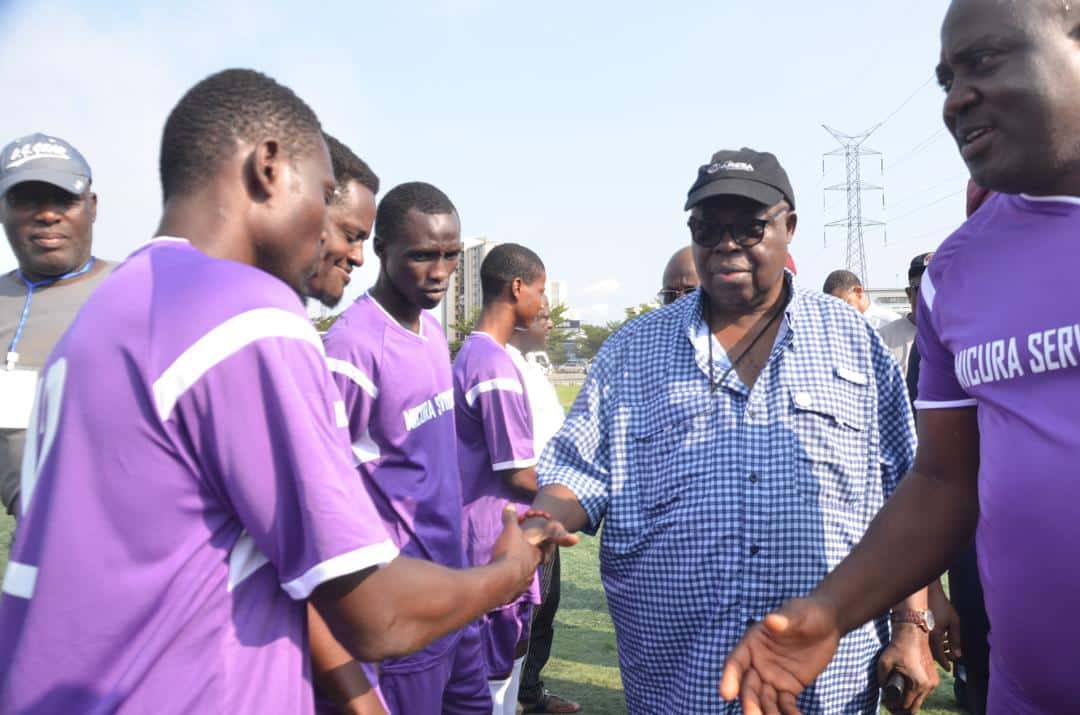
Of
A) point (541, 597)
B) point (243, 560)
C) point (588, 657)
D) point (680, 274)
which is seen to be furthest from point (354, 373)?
point (588, 657)

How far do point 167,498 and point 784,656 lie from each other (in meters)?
1.46

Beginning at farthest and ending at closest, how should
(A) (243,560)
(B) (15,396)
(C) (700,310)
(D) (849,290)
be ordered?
(D) (849,290) → (B) (15,396) → (C) (700,310) → (A) (243,560)

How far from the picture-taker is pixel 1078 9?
166cm

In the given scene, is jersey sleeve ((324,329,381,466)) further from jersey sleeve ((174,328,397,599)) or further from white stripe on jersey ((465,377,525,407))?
jersey sleeve ((174,328,397,599))

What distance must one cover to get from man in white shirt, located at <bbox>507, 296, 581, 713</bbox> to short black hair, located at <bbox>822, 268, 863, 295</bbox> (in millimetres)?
3943

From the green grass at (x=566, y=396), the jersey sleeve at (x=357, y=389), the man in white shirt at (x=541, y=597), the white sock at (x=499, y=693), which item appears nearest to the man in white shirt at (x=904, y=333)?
the man in white shirt at (x=541, y=597)

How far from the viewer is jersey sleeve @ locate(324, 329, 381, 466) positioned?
3.29 meters

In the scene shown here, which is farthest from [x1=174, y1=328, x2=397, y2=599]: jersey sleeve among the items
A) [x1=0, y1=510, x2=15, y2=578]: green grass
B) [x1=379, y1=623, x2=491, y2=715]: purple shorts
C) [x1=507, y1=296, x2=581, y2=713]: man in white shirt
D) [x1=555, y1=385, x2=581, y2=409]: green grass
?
[x1=555, y1=385, x2=581, y2=409]: green grass

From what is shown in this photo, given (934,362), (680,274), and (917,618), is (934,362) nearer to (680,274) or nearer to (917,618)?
(917,618)

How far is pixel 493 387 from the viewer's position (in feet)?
14.8

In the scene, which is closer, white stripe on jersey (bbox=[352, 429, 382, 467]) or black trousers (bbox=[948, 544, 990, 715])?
white stripe on jersey (bbox=[352, 429, 382, 467])

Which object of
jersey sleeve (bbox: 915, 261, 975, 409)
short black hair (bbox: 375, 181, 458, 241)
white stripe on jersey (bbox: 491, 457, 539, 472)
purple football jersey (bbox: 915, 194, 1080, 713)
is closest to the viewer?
purple football jersey (bbox: 915, 194, 1080, 713)

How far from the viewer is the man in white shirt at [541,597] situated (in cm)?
536

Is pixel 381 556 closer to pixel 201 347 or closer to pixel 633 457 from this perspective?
pixel 201 347
